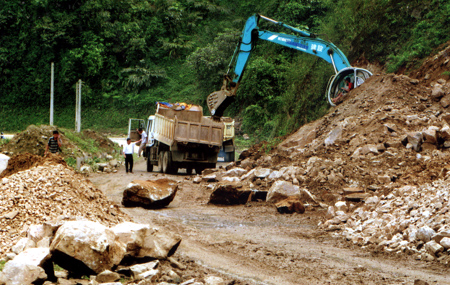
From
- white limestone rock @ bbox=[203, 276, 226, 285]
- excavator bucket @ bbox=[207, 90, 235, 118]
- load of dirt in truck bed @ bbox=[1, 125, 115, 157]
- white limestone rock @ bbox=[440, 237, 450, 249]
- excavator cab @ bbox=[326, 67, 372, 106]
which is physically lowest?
load of dirt in truck bed @ bbox=[1, 125, 115, 157]

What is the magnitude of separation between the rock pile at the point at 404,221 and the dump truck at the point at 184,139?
312 inches

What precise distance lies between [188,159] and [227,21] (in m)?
30.1

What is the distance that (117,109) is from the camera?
43500 mm

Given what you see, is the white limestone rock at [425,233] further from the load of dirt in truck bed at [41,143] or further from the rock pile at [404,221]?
the load of dirt in truck bed at [41,143]

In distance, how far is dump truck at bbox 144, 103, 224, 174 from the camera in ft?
57.9

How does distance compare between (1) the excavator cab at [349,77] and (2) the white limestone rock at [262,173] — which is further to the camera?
(1) the excavator cab at [349,77]

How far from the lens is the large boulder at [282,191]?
38.7 ft

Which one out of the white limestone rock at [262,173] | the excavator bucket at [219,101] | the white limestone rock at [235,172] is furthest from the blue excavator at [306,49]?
the white limestone rock at [262,173]

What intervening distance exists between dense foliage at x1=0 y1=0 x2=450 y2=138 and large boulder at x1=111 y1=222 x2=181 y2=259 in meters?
26.6

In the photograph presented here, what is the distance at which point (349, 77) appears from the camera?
18469 millimetres

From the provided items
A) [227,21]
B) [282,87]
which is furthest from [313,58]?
[227,21]

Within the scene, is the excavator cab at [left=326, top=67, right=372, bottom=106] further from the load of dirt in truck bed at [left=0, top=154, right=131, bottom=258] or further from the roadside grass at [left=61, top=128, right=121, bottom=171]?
the load of dirt in truck bed at [left=0, top=154, right=131, bottom=258]

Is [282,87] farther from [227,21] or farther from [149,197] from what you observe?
[149,197]

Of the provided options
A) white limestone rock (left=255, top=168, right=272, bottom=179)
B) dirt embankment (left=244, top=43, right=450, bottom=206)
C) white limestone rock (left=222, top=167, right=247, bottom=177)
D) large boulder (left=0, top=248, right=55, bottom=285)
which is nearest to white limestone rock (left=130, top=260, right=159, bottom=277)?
large boulder (left=0, top=248, right=55, bottom=285)
